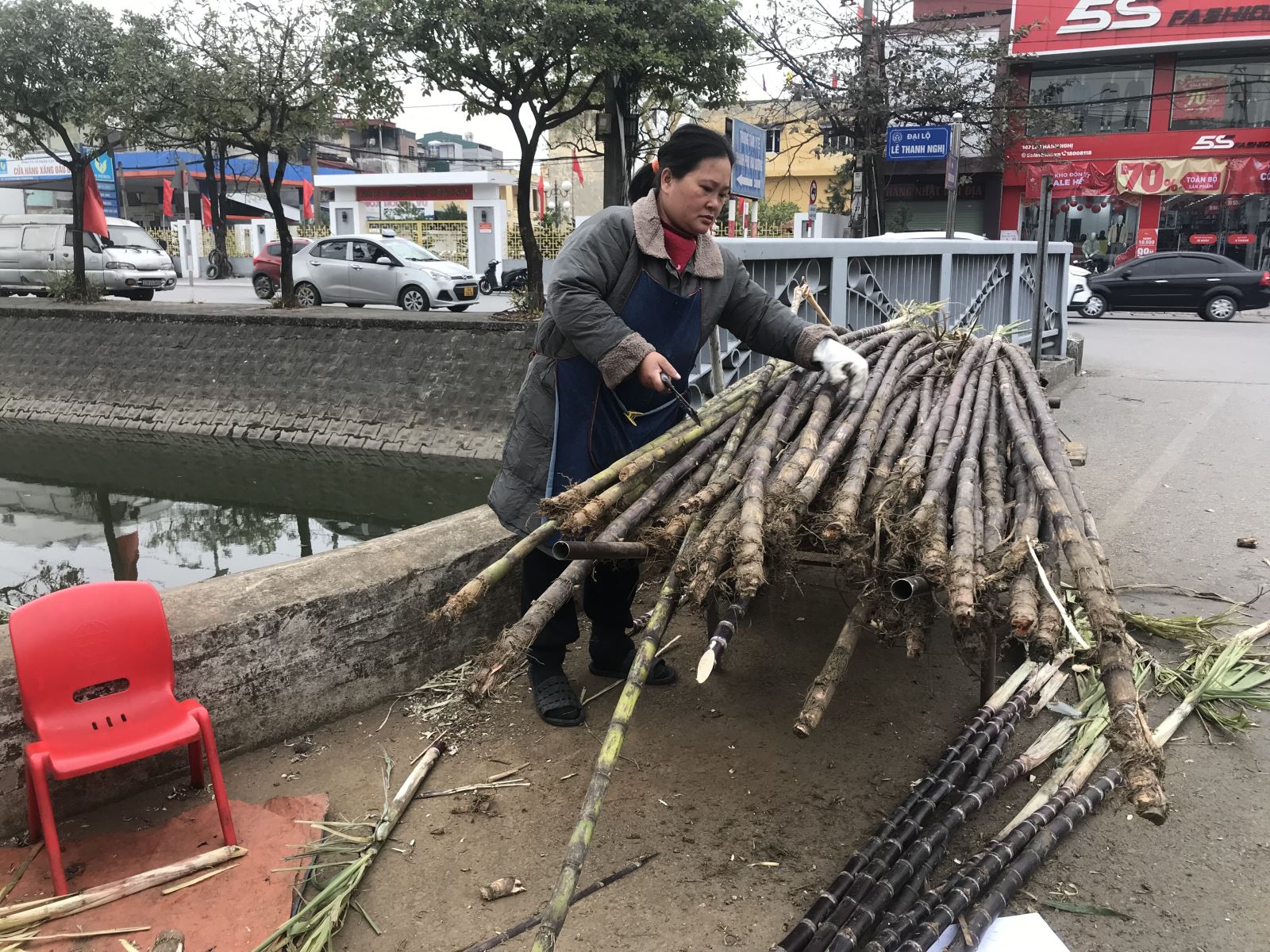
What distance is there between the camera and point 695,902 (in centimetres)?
244

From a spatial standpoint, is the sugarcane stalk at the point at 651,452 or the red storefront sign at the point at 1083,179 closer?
the sugarcane stalk at the point at 651,452

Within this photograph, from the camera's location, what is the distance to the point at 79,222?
53.9 feet

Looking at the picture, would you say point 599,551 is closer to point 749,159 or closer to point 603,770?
point 603,770

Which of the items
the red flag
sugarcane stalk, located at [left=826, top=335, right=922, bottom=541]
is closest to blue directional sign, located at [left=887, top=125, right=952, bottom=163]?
sugarcane stalk, located at [left=826, top=335, right=922, bottom=541]

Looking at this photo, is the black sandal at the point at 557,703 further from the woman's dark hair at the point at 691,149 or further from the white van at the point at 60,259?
the white van at the point at 60,259

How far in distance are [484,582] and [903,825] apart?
131cm

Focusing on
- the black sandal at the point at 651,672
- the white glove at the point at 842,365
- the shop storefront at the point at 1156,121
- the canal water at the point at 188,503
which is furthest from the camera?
the shop storefront at the point at 1156,121

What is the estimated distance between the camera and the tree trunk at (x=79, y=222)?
15.6m

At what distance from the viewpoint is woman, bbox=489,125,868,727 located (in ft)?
9.07

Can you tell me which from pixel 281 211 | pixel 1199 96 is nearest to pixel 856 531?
pixel 281 211

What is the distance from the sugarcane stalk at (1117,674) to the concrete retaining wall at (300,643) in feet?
6.90

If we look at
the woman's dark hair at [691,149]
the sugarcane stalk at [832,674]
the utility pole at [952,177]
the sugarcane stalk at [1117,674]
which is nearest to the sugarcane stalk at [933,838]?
the sugarcane stalk at [832,674]

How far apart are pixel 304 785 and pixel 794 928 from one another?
1.52m

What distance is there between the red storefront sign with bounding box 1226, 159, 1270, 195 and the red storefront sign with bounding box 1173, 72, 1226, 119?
1690 mm
